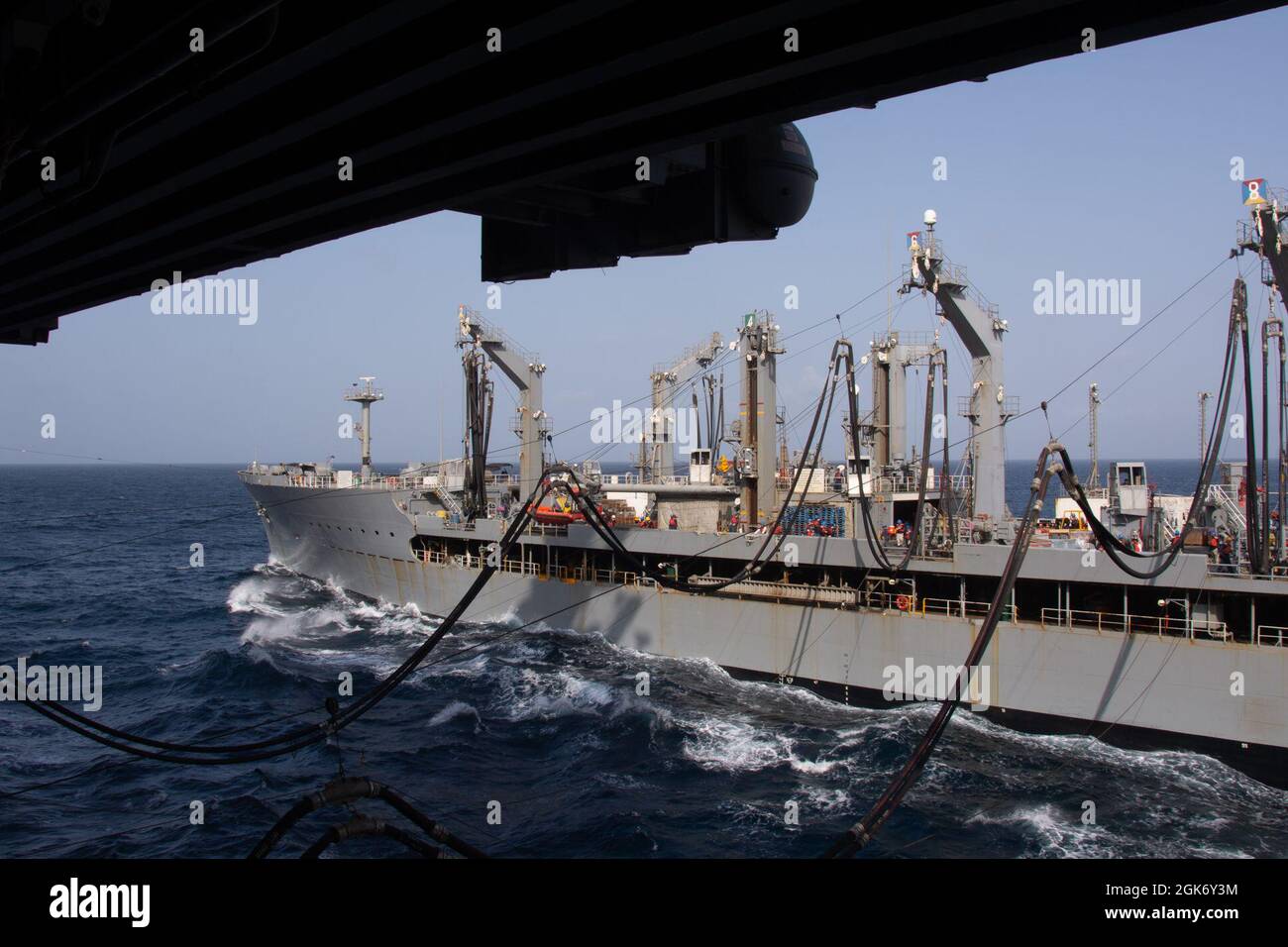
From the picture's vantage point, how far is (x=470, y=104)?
25.3 feet

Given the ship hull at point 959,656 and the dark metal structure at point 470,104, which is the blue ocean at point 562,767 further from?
the dark metal structure at point 470,104

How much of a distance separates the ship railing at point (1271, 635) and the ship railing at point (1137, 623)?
715mm

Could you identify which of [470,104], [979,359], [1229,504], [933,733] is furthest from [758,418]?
[470,104]

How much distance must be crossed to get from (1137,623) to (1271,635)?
2918mm

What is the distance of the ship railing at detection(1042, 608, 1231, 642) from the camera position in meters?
22.0

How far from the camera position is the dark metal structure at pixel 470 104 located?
20.5ft

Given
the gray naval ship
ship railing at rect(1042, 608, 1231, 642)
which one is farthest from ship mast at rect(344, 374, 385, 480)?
ship railing at rect(1042, 608, 1231, 642)

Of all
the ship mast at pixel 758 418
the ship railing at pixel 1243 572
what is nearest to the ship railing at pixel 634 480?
the ship mast at pixel 758 418

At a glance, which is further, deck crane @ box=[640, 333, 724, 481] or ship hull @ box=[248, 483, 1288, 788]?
deck crane @ box=[640, 333, 724, 481]

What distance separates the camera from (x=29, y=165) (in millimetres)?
9703

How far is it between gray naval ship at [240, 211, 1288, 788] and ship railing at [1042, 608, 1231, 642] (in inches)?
3.0

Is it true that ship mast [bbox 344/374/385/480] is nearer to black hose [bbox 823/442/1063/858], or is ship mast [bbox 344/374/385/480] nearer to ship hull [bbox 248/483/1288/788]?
ship hull [bbox 248/483/1288/788]
